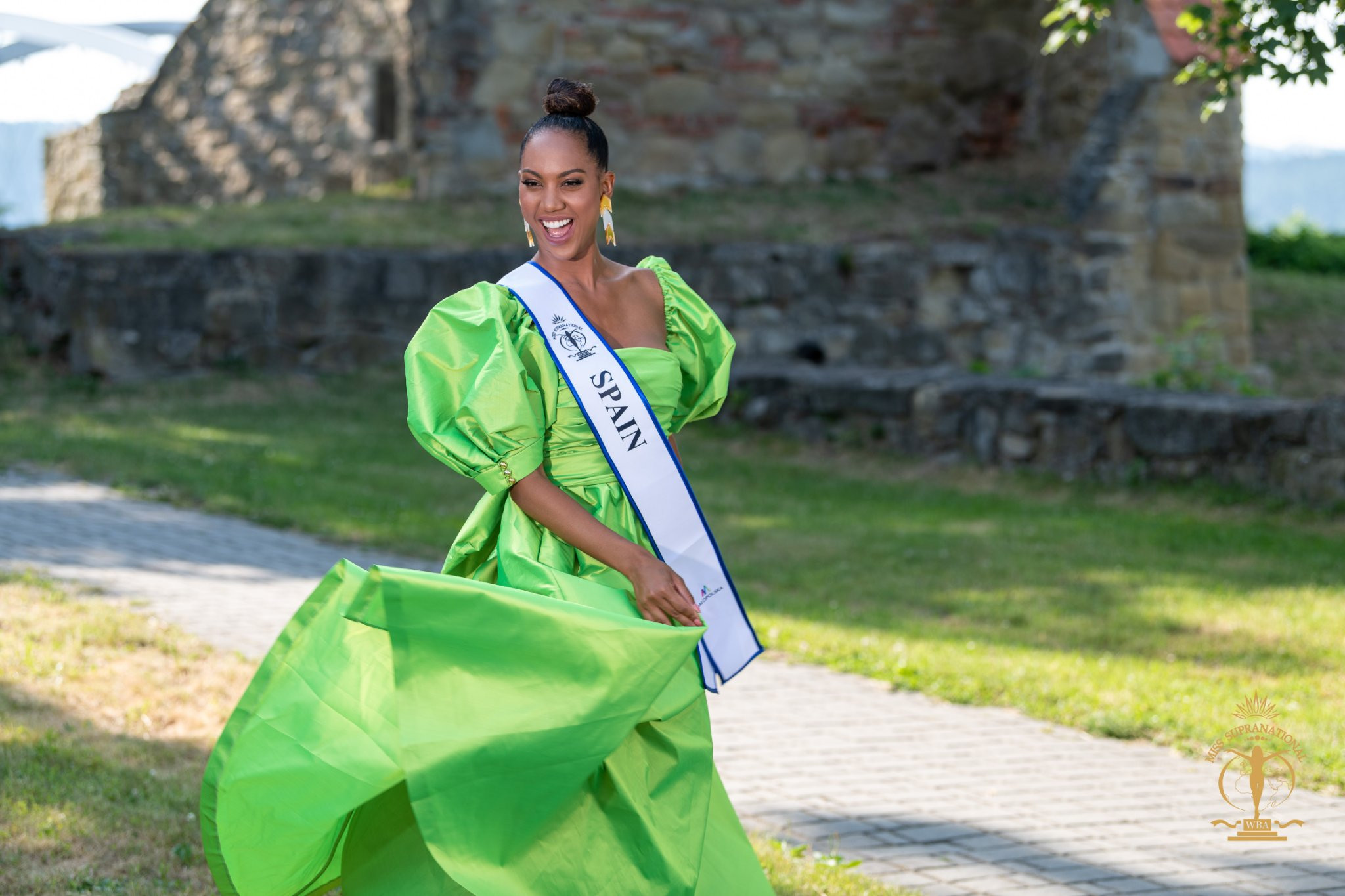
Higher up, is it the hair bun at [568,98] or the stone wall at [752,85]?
the stone wall at [752,85]

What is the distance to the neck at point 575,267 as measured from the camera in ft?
9.61

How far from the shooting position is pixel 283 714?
252 cm

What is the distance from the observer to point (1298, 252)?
1848cm

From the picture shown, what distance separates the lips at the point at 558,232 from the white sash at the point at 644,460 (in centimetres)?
7

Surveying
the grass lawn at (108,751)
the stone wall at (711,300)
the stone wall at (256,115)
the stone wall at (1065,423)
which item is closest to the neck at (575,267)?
the grass lawn at (108,751)

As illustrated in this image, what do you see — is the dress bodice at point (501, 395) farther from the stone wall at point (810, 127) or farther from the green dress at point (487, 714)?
the stone wall at point (810, 127)

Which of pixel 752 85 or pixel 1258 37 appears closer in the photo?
pixel 1258 37

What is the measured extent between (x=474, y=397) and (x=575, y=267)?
45cm

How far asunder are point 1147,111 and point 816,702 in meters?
9.84

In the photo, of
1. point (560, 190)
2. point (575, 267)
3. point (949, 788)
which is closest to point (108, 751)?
point (575, 267)

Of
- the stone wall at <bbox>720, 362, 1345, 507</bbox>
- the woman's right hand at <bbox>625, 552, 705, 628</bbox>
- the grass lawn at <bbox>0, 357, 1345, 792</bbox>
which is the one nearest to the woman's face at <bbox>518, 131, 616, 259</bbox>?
the woman's right hand at <bbox>625, 552, 705, 628</bbox>

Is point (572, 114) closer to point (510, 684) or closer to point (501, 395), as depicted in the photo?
point (501, 395)

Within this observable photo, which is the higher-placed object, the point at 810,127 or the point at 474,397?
the point at 810,127

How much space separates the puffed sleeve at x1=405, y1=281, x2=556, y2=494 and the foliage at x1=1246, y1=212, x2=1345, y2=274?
17.3 metres
